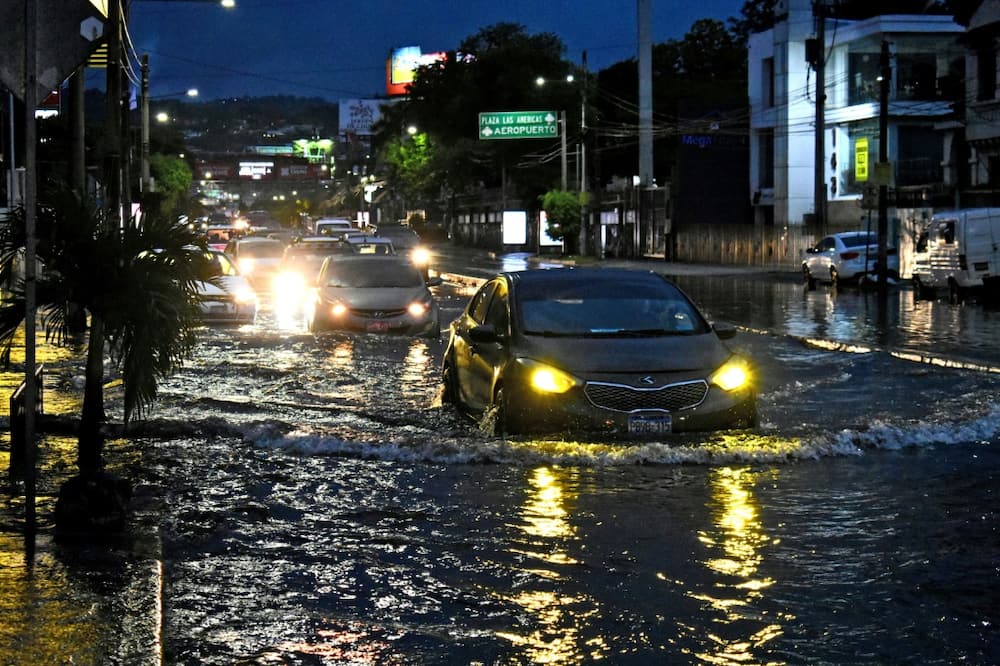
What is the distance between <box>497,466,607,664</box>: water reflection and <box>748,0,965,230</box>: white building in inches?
2013

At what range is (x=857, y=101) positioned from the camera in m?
62.0

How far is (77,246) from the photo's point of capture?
355 inches

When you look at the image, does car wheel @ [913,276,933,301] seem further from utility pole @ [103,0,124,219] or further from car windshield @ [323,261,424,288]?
utility pole @ [103,0,124,219]

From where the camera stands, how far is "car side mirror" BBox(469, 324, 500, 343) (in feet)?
40.1

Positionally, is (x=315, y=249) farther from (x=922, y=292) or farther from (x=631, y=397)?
(x=631, y=397)

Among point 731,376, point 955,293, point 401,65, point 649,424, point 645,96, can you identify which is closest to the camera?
point 649,424

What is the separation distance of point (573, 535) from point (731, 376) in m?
3.53

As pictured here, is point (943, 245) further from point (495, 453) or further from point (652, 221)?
point (652, 221)

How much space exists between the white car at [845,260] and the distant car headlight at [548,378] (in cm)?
2943

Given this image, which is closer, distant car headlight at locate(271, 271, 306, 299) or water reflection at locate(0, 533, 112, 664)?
water reflection at locate(0, 533, 112, 664)

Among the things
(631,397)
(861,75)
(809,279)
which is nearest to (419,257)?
(809,279)

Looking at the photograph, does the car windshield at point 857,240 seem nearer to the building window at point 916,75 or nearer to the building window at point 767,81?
the building window at point 916,75

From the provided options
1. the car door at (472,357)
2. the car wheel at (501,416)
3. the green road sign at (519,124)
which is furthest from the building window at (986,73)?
the car wheel at (501,416)

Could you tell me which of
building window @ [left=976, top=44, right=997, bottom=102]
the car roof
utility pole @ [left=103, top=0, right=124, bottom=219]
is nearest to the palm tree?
the car roof
